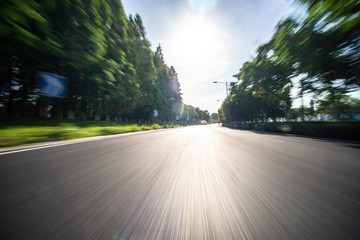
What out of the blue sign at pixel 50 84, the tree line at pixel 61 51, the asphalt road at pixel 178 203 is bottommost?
the asphalt road at pixel 178 203

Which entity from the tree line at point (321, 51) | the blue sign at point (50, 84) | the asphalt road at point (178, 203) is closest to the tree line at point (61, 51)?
the blue sign at point (50, 84)

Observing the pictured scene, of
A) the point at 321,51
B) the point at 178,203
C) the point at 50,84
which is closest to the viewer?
the point at 178,203

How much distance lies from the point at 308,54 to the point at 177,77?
46057 millimetres

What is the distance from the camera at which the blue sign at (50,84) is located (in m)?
9.77

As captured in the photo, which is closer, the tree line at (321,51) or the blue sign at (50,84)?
the tree line at (321,51)

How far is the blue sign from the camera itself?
9.77 m

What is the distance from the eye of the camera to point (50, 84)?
9938 mm

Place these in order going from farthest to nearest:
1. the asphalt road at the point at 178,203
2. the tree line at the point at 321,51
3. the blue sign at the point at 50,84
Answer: the blue sign at the point at 50,84 < the tree line at the point at 321,51 < the asphalt road at the point at 178,203

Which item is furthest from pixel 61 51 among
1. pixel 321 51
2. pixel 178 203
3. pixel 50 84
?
pixel 321 51

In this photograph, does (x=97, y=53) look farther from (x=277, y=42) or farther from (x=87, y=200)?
(x=277, y=42)

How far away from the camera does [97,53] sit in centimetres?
1130

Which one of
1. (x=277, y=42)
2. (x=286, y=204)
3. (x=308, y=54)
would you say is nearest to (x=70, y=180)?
(x=286, y=204)

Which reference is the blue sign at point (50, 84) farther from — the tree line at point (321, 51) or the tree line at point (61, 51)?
the tree line at point (321, 51)

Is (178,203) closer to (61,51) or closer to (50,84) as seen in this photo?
(61,51)
